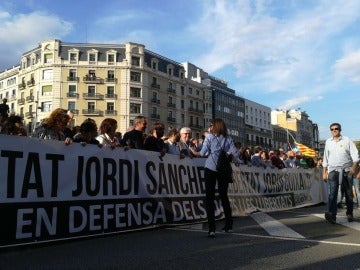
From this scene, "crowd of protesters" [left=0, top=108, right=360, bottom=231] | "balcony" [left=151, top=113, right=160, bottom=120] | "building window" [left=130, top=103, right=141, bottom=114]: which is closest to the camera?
"crowd of protesters" [left=0, top=108, right=360, bottom=231]

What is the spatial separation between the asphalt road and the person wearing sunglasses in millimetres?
1711

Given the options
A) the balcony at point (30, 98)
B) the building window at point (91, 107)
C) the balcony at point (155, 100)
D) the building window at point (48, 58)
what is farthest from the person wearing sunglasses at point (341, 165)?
the balcony at point (30, 98)

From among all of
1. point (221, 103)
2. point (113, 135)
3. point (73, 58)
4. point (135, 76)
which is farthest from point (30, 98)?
point (113, 135)

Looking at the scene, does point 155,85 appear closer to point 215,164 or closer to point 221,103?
point 221,103

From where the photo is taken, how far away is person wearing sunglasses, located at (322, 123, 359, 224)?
9.41 meters

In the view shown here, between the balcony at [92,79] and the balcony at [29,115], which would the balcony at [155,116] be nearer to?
the balcony at [92,79]

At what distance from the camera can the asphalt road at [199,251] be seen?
489 cm

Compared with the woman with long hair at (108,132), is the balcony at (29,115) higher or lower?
higher

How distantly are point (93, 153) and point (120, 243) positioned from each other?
5.45ft

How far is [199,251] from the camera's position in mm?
5668

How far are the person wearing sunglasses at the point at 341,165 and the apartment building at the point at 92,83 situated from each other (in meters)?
72.6

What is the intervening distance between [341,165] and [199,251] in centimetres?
493

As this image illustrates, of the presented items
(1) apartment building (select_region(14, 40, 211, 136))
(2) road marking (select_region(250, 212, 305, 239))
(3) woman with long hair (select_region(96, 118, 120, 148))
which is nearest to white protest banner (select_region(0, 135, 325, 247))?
(3) woman with long hair (select_region(96, 118, 120, 148))

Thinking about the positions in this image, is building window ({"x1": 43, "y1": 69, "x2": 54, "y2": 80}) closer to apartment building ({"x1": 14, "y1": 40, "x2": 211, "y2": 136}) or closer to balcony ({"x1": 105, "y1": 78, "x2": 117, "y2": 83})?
apartment building ({"x1": 14, "y1": 40, "x2": 211, "y2": 136})
